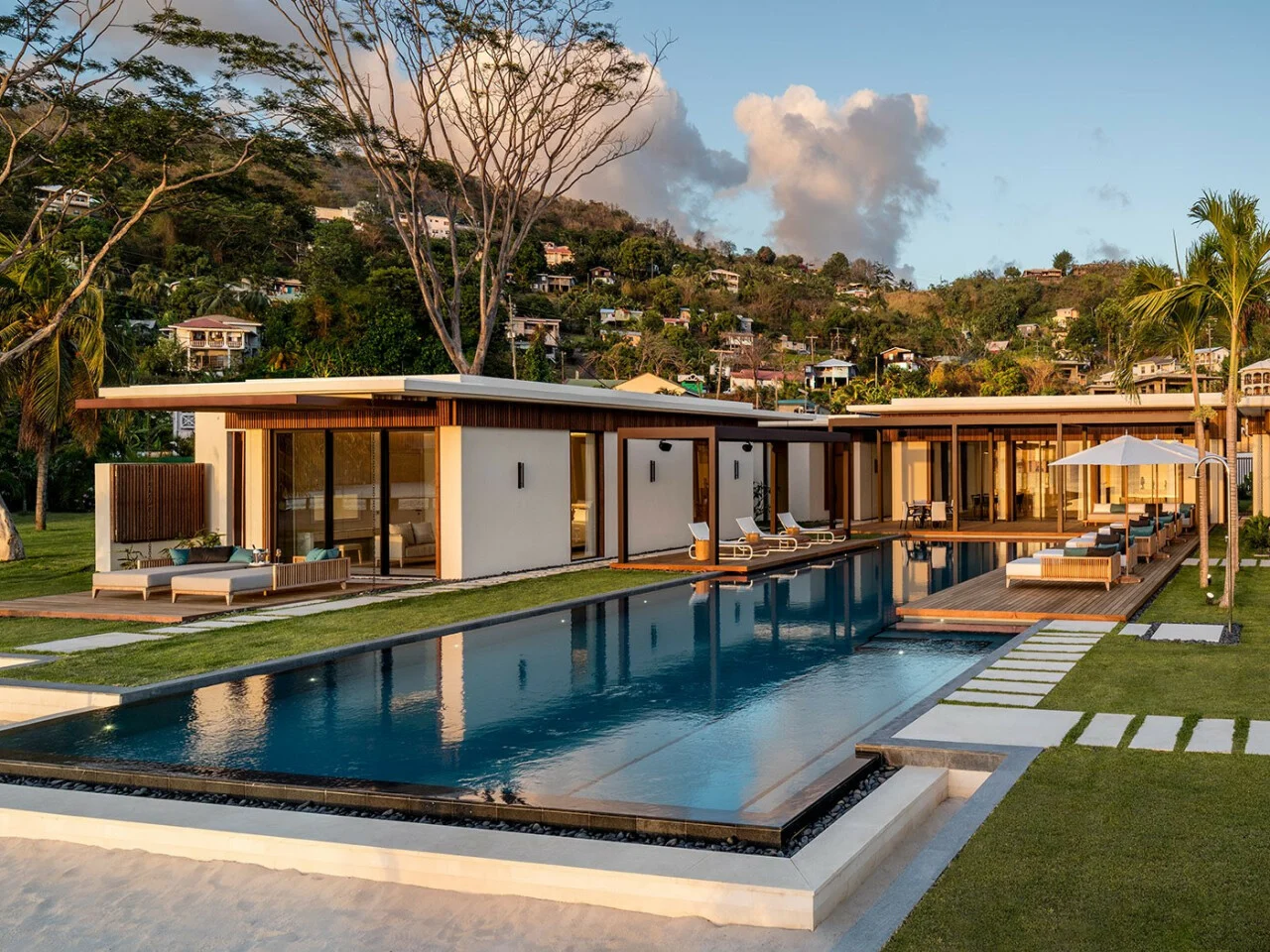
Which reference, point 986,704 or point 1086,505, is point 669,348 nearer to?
point 1086,505

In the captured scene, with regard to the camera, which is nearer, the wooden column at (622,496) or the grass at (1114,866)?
the grass at (1114,866)

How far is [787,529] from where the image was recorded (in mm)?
23078

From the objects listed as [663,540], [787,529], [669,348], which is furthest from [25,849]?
[669,348]

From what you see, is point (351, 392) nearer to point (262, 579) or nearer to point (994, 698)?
point (262, 579)

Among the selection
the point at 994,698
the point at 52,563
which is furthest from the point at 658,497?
the point at 994,698

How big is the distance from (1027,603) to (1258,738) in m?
6.74

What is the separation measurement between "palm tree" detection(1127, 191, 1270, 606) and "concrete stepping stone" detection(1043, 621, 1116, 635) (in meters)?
→ 1.20

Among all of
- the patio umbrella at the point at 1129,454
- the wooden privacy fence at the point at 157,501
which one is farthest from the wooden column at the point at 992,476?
the wooden privacy fence at the point at 157,501

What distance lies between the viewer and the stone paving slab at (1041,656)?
9.78 m

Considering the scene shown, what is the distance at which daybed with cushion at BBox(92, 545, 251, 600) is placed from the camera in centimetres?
1450

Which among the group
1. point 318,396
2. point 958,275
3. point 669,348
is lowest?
point 318,396

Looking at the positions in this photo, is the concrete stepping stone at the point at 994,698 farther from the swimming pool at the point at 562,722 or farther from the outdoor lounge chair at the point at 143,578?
the outdoor lounge chair at the point at 143,578

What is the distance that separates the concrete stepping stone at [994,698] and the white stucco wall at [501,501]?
9.81 meters

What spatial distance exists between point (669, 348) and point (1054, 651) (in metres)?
67.3
